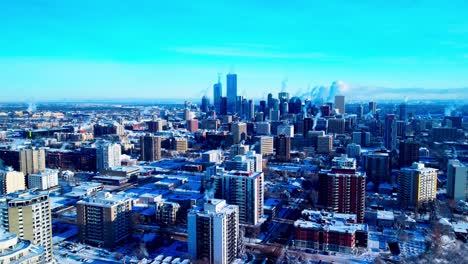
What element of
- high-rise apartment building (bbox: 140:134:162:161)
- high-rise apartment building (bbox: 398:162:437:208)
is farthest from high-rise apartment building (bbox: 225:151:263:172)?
high-rise apartment building (bbox: 140:134:162:161)

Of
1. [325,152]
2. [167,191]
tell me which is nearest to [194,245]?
[167,191]

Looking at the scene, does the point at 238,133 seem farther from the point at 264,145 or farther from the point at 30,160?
the point at 30,160

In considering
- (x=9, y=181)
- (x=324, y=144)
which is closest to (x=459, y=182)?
(x=324, y=144)

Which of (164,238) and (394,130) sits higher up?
(394,130)

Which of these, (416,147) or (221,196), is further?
(416,147)

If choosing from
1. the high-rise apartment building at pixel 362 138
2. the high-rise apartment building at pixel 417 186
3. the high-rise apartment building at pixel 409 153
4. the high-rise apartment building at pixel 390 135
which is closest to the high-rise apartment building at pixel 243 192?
the high-rise apartment building at pixel 417 186

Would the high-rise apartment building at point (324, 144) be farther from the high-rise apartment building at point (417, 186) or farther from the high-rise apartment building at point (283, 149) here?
the high-rise apartment building at point (417, 186)

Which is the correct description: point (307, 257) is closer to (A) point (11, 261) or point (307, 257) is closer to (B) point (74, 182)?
(A) point (11, 261)
